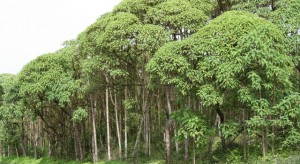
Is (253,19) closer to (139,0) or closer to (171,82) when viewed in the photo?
(171,82)

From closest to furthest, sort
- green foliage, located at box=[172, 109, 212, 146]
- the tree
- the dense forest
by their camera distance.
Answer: the tree → the dense forest → green foliage, located at box=[172, 109, 212, 146]

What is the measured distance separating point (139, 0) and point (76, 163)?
14204 millimetres

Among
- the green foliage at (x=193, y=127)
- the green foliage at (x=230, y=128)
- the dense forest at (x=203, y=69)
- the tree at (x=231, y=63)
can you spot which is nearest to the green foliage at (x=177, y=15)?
the dense forest at (x=203, y=69)

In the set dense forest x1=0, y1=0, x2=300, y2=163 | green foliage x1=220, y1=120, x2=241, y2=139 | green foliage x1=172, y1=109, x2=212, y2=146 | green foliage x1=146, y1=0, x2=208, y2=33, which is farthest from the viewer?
green foliage x1=146, y1=0, x2=208, y2=33

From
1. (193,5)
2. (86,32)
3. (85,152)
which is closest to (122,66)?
(86,32)

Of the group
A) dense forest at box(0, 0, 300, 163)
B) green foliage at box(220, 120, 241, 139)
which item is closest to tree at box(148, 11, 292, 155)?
dense forest at box(0, 0, 300, 163)

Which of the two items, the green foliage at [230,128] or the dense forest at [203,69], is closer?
the dense forest at [203,69]

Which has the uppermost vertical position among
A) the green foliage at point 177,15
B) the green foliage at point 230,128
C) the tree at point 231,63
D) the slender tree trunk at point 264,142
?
the green foliage at point 177,15

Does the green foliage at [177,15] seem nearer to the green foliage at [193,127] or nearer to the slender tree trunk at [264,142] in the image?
the green foliage at [193,127]

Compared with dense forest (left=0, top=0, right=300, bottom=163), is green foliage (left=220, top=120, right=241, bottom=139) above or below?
below

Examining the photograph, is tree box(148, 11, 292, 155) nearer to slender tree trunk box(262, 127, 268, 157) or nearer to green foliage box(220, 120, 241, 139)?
slender tree trunk box(262, 127, 268, 157)

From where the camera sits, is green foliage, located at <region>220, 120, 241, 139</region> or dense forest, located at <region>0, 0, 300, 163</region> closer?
dense forest, located at <region>0, 0, 300, 163</region>

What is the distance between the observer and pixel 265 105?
15.8 metres

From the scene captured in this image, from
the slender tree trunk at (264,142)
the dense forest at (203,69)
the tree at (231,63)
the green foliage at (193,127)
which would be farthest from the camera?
the green foliage at (193,127)
